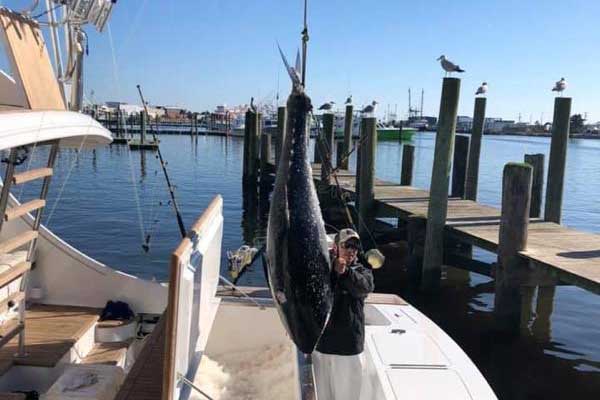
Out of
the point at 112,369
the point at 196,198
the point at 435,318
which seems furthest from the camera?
the point at 196,198

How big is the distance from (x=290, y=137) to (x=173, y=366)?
133 cm

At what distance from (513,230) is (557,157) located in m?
4.36

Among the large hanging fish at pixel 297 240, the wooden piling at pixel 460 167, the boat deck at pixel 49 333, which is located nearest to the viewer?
the large hanging fish at pixel 297 240

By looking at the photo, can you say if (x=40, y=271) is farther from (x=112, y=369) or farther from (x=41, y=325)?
(x=112, y=369)

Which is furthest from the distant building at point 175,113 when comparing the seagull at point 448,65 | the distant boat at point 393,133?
the seagull at point 448,65

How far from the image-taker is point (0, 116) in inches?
106

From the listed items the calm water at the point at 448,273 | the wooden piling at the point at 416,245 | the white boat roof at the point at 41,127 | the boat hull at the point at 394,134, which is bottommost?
the calm water at the point at 448,273

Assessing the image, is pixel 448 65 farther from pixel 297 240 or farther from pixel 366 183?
pixel 297 240

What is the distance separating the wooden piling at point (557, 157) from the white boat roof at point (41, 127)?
10172mm

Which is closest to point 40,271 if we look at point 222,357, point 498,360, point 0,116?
point 222,357

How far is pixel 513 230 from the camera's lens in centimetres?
802

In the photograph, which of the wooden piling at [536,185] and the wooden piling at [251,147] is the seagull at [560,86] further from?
the wooden piling at [251,147]

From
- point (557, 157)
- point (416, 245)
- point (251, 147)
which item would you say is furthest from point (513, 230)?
point (251, 147)

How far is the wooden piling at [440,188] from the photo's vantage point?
10.2m
